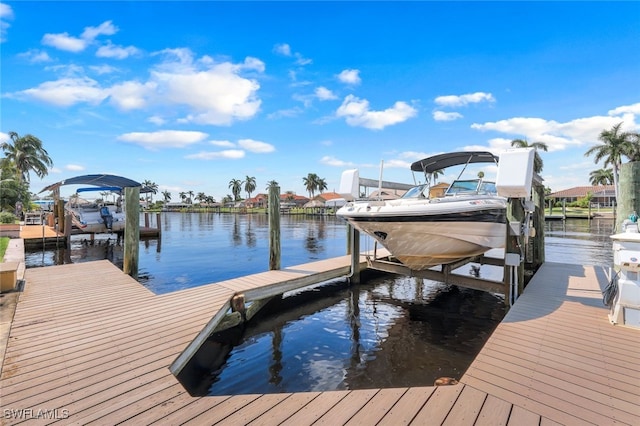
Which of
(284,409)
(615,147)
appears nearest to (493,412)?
(284,409)

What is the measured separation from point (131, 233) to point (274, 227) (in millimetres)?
3712

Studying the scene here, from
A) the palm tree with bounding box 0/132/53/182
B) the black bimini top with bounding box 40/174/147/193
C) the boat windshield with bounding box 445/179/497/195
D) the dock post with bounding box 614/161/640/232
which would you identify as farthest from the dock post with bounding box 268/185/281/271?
the palm tree with bounding box 0/132/53/182

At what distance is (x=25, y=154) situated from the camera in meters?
41.8

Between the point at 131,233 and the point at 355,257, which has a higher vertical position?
the point at 131,233

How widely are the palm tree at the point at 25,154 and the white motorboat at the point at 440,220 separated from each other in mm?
50159

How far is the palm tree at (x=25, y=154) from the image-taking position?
1635 inches

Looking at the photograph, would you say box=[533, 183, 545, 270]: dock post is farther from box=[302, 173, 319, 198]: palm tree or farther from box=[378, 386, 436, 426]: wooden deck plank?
box=[302, 173, 319, 198]: palm tree

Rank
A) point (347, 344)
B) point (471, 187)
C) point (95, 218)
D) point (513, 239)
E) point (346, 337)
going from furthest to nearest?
point (95, 218)
point (471, 187)
point (513, 239)
point (346, 337)
point (347, 344)

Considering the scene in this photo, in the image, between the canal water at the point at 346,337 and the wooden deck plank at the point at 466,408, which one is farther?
the canal water at the point at 346,337

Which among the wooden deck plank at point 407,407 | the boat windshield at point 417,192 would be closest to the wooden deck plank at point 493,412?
the wooden deck plank at point 407,407

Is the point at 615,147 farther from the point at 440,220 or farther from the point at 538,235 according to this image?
the point at 440,220

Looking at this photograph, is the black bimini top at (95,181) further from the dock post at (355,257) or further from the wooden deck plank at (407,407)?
the wooden deck plank at (407,407)

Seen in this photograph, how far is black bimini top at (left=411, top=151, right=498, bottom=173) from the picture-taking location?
7.59 meters

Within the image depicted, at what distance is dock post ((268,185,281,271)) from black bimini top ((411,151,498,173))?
3671 millimetres
